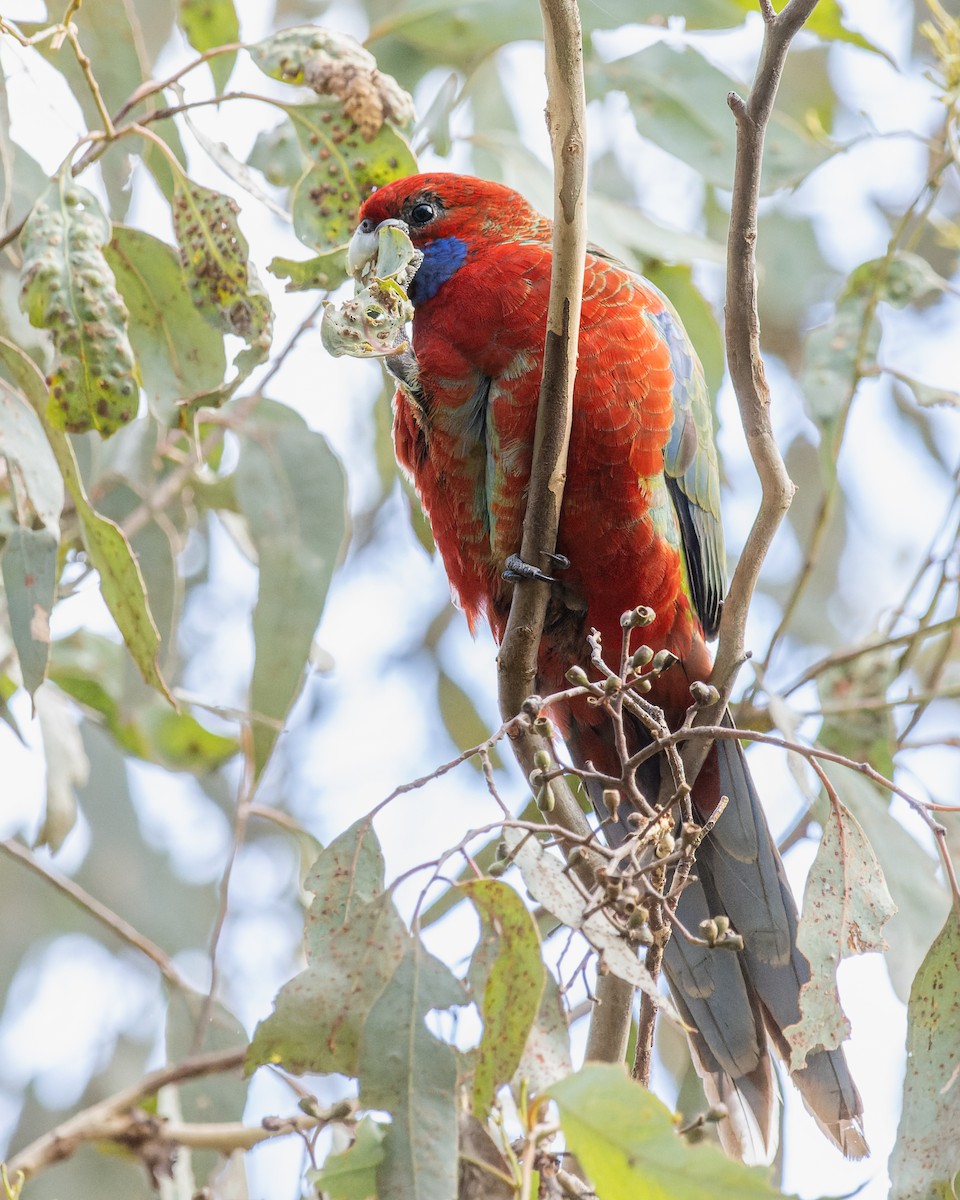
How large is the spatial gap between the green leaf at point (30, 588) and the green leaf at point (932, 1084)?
1.40 metres

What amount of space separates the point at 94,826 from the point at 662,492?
7.69ft

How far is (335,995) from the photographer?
178 centimetres

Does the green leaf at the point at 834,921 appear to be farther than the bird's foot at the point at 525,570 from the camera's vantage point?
No

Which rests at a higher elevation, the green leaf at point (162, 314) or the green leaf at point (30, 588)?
the green leaf at point (162, 314)

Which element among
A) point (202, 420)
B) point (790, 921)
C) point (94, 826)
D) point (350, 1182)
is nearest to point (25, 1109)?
point (94, 826)

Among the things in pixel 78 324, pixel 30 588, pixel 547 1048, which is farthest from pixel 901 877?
pixel 78 324

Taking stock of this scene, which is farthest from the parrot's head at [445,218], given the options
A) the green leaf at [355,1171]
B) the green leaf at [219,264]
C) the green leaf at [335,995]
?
the green leaf at [355,1171]

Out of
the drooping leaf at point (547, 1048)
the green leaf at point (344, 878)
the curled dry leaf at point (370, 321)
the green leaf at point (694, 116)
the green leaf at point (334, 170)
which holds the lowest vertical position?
the drooping leaf at point (547, 1048)

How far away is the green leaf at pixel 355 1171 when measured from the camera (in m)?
1.67

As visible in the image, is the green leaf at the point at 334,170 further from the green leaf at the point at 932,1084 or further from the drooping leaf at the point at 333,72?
the green leaf at the point at 932,1084

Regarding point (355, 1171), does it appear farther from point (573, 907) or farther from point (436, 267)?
point (436, 267)

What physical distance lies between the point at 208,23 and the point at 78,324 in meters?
1.30

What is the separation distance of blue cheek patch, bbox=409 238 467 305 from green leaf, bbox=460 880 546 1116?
150cm

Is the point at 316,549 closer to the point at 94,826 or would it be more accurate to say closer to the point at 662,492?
the point at 662,492
